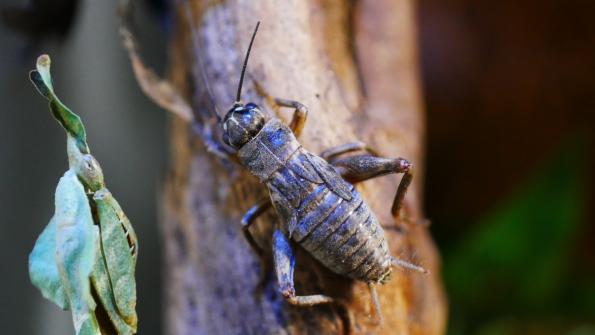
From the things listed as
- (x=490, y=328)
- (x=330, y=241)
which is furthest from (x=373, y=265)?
(x=490, y=328)

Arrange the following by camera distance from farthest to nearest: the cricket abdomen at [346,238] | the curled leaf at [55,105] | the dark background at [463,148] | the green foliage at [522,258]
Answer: the green foliage at [522,258] → the dark background at [463,148] → the cricket abdomen at [346,238] → the curled leaf at [55,105]

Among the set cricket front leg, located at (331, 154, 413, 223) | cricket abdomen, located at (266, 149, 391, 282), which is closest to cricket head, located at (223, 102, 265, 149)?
cricket abdomen, located at (266, 149, 391, 282)

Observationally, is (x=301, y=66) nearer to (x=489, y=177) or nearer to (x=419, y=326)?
(x=419, y=326)

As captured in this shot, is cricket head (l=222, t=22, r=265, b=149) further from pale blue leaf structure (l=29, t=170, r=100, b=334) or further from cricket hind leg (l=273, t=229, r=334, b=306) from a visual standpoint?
pale blue leaf structure (l=29, t=170, r=100, b=334)

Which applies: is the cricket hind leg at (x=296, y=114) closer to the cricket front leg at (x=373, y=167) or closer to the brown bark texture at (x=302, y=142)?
the brown bark texture at (x=302, y=142)

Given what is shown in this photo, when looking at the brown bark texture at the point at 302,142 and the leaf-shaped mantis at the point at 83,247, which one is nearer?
the leaf-shaped mantis at the point at 83,247

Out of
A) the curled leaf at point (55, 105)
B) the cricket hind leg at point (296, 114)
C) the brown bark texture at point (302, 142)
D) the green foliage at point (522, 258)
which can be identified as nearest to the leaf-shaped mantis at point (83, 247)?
the curled leaf at point (55, 105)

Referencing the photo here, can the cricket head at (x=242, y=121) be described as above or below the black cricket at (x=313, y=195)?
above
